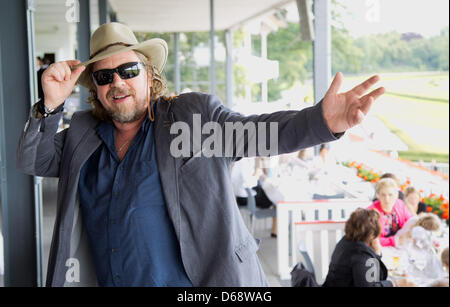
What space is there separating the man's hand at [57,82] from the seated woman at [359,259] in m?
2.07

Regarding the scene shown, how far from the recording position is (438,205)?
6367 mm

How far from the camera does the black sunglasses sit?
4.64ft

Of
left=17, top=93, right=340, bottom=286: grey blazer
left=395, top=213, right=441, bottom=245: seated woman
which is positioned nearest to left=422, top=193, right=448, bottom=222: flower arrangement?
left=395, top=213, right=441, bottom=245: seated woman

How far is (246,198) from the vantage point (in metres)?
6.00

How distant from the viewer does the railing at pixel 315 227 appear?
3.61m

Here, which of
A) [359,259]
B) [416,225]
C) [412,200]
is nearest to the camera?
[359,259]

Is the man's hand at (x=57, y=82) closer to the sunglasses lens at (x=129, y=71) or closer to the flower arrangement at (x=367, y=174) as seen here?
the sunglasses lens at (x=129, y=71)

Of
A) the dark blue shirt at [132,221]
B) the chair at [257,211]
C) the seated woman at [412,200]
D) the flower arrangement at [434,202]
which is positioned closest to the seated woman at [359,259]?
the dark blue shirt at [132,221]

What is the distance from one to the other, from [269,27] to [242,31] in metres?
0.61

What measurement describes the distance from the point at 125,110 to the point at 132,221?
309 mm

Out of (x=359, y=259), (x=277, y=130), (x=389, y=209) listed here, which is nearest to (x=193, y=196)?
(x=277, y=130)

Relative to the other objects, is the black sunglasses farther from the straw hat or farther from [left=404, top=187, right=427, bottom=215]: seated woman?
[left=404, top=187, right=427, bottom=215]: seated woman

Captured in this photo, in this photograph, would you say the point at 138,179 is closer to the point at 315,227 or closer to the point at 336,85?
the point at 336,85

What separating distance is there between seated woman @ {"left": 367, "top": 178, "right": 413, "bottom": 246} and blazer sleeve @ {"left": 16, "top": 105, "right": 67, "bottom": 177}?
3.12 meters
